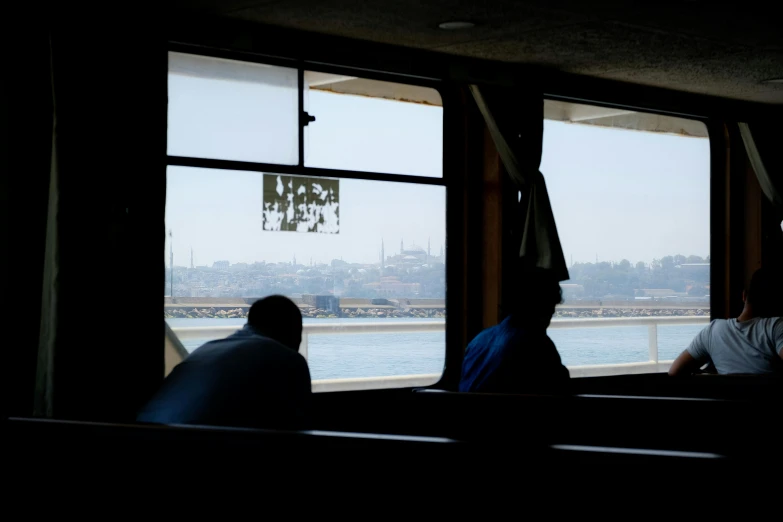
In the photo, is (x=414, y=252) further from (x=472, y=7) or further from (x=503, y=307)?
(x=503, y=307)

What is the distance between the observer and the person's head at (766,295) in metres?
4.30

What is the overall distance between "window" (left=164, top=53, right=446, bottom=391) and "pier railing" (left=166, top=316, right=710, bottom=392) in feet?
0.13

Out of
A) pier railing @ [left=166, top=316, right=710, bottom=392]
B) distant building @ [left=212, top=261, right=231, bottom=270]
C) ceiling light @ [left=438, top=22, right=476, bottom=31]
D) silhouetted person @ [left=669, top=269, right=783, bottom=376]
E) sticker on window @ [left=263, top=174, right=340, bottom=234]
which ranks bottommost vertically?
pier railing @ [left=166, top=316, right=710, bottom=392]

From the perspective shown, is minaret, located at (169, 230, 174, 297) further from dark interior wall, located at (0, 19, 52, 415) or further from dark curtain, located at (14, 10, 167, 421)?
dark interior wall, located at (0, 19, 52, 415)

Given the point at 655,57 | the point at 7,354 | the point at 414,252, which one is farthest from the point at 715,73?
the point at 7,354

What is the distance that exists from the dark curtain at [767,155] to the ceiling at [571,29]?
4.68 ft

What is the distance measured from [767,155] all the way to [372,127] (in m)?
3.43

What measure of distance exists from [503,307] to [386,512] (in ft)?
4.64

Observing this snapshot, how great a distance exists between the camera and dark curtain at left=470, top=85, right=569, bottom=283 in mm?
5771

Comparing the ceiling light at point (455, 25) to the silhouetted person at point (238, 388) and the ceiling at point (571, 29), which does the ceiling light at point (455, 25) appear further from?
the silhouetted person at point (238, 388)

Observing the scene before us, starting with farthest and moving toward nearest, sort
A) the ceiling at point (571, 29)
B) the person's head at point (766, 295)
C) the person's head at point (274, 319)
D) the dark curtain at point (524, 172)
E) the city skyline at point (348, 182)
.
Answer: the dark curtain at point (524, 172) < the city skyline at point (348, 182) < the ceiling at point (571, 29) < the person's head at point (766, 295) < the person's head at point (274, 319)

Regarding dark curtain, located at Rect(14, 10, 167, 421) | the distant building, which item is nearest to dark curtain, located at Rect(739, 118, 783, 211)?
the distant building

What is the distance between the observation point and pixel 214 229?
5.19 meters

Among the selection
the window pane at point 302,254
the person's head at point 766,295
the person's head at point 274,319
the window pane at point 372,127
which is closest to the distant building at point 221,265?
the window pane at point 302,254
